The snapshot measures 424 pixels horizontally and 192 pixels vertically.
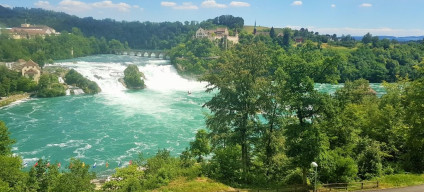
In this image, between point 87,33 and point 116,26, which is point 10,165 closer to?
point 87,33

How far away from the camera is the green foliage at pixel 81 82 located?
45.9 m

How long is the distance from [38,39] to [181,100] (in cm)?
4977

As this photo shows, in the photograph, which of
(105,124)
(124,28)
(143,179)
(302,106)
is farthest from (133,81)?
(124,28)

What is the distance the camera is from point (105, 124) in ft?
102

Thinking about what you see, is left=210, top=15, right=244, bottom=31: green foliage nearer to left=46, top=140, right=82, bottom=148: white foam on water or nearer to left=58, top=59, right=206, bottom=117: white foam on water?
left=58, top=59, right=206, bottom=117: white foam on water

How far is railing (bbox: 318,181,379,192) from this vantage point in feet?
36.6

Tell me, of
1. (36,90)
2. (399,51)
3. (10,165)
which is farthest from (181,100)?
(399,51)

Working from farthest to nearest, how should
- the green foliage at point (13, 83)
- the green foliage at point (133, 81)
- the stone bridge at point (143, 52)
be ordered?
the stone bridge at point (143, 52) → the green foliage at point (133, 81) → the green foliage at point (13, 83)

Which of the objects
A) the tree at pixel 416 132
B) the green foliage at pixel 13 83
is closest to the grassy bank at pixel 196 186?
the tree at pixel 416 132

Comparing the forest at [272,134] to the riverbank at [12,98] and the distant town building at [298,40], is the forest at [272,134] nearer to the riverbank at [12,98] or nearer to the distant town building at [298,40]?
the riverbank at [12,98]

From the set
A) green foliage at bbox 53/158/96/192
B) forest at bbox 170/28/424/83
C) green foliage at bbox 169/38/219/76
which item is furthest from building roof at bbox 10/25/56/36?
green foliage at bbox 53/158/96/192

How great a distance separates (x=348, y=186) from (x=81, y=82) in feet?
143

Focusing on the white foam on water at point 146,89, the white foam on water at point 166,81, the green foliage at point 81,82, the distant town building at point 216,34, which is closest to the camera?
the white foam on water at point 146,89

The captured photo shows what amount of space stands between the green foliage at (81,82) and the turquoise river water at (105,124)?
141cm
